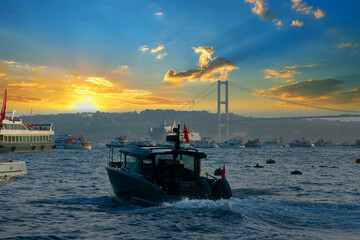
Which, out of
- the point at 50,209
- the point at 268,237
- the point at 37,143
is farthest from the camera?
the point at 37,143

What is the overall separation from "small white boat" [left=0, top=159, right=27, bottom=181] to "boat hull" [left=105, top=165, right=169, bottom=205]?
13196 millimetres

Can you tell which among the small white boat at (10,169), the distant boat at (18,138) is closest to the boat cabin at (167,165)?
the small white boat at (10,169)

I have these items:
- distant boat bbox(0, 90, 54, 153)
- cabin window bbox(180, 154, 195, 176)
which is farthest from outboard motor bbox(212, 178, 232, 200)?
Answer: distant boat bbox(0, 90, 54, 153)

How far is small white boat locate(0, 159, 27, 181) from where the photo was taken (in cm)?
2956

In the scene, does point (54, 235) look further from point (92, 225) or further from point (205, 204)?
point (205, 204)

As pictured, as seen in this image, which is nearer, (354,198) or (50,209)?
(50,209)

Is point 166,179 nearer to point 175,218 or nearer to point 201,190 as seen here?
point 201,190

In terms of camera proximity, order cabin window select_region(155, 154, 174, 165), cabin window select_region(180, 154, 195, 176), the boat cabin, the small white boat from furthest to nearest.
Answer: the small white boat
cabin window select_region(180, 154, 195, 176)
cabin window select_region(155, 154, 174, 165)
the boat cabin

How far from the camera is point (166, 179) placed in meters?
17.9

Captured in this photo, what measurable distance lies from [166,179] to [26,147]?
8007 cm

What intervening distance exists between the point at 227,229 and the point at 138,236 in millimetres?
3492

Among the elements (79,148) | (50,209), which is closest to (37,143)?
(79,148)

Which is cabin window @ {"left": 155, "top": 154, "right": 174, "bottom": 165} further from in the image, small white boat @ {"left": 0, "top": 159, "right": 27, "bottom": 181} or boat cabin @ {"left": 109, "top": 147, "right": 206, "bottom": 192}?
small white boat @ {"left": 0, "top": 159, "right": 27, "bottom": 181}

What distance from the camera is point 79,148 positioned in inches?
5581
